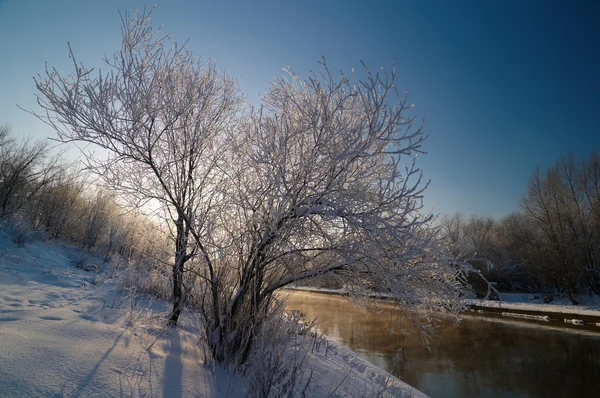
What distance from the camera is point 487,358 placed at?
9195mm

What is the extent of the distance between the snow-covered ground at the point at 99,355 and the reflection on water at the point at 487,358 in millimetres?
2247

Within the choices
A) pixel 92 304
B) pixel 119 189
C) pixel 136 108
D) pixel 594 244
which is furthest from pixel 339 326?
pixel 594 244

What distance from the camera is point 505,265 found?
92.5 ft

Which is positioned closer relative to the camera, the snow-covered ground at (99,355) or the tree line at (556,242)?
the snow-covered ground at (99,355)

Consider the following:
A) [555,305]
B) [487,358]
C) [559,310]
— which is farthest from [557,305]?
[487,358]

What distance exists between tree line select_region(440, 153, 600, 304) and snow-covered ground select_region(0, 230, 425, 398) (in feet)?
62.3

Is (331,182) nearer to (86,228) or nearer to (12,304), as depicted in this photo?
(12,304)

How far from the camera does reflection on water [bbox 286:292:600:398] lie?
7.03 meters

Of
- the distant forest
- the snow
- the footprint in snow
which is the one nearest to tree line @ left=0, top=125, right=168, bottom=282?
the distant forest

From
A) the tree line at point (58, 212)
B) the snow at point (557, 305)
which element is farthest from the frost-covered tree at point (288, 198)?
the snow at point (557, 305)

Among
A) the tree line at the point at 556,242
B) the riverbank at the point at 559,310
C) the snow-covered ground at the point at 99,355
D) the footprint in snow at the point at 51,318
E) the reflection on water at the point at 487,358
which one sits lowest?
the reflection on water at the point at 487,358

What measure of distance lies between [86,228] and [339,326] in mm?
13582

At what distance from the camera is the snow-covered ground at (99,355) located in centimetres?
275

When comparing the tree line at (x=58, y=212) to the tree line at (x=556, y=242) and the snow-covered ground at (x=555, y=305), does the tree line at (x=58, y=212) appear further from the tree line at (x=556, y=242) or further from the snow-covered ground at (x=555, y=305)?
the tree line at (x=556, y=242)
